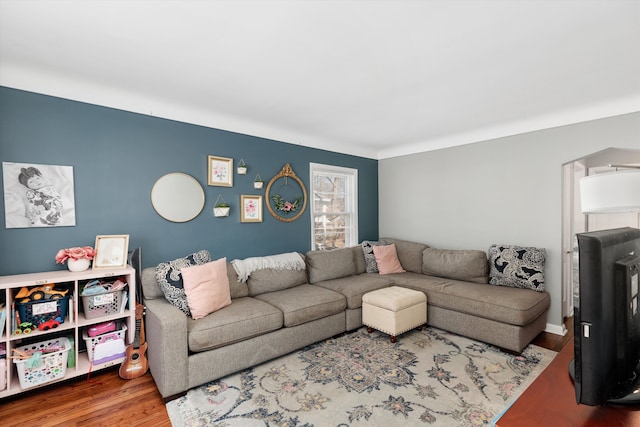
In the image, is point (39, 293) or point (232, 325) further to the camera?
point (232, 325)

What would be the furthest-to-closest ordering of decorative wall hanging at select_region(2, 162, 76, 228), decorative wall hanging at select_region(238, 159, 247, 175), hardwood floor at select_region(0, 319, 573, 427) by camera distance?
decorative wall hanging at select_region(238, 159, 247, 175)
decorative wall hanging at select_region(2, 162, 76, 228)
hardwood floor at select_region(0, 319, 573, 427)

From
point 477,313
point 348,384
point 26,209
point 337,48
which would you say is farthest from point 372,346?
point 26,209

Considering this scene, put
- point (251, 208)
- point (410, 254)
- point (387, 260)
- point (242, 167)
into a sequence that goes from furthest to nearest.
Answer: point (410, 254), point (387, 260), point (251, 208), point (242, 167)

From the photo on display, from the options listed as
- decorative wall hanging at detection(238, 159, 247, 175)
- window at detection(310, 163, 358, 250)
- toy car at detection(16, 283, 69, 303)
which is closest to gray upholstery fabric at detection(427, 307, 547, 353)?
window at detection(310, 163, 358, 250)

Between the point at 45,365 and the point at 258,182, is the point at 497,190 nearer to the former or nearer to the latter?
the point at 258,182

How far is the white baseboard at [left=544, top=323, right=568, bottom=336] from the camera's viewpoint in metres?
3.27

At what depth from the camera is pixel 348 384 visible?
7.63 ft

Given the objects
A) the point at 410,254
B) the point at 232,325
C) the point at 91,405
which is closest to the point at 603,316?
the point at 232,325

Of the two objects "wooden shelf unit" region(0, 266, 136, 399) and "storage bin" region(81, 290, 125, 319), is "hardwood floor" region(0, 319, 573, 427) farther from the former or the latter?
"storage bin" region(81, 290, 125, 319)

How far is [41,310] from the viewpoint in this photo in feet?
7.20

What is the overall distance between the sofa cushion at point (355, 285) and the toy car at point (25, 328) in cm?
255

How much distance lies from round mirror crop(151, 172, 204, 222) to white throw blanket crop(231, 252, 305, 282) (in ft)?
2.39

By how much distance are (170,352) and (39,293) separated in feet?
3.56

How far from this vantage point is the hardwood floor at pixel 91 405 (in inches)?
76.1
